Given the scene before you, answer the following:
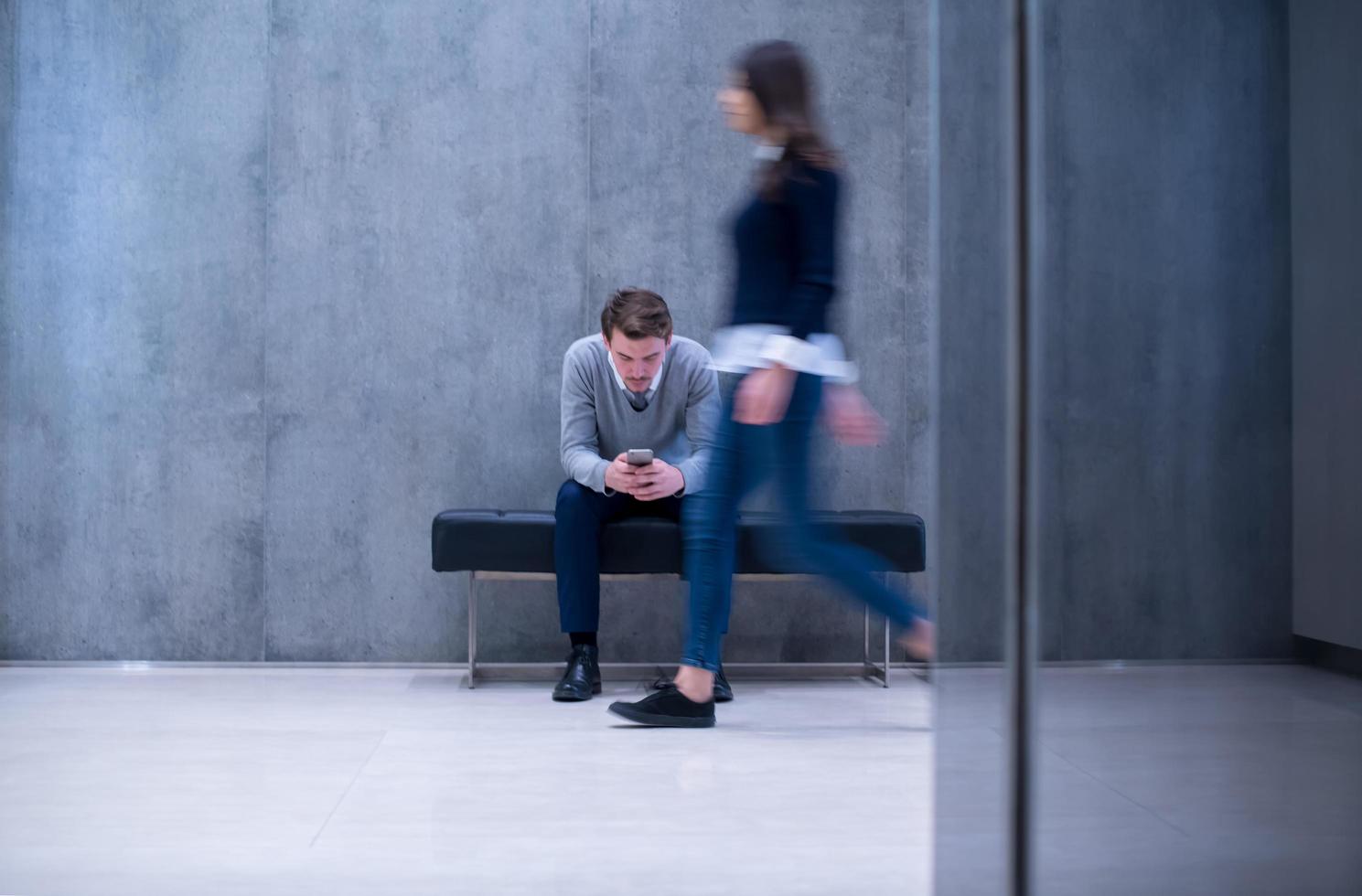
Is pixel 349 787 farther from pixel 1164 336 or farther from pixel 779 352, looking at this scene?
pixel 1164 336

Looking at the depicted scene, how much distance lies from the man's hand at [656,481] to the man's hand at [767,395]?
3.94 feet

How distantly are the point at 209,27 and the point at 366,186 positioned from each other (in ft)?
2.25

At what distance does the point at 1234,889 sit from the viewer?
3.51ft

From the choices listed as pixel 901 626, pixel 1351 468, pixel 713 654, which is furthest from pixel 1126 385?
pixel 713 654

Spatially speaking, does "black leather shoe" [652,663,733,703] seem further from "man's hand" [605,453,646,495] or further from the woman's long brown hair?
the woman's long brown hair

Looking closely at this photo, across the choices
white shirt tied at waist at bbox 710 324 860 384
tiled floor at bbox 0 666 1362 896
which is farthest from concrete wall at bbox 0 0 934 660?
white shirt tied at waist at bbox 710 324 860 384

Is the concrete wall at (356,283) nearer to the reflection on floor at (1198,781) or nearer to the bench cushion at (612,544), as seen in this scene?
the bench cushion at (612,544)

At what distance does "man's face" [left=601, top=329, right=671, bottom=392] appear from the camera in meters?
3.25

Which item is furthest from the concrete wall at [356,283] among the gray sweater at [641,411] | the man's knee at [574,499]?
the man's knee at [574,499]

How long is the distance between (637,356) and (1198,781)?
235 centimetres

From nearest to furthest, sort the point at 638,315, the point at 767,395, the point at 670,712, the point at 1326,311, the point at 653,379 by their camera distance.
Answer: the point at 1326,311
the point at 767,395
the point at 670,712
the point at 638,315
the point at 653,379

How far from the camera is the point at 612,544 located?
3414 millimetres

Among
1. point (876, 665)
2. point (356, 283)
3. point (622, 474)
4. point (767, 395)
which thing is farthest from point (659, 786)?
point (356, 283)

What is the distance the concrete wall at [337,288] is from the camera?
388cm
